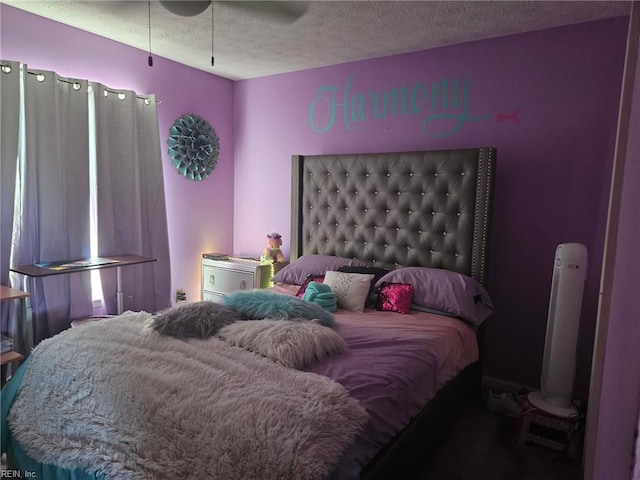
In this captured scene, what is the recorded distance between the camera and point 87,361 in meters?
1.58

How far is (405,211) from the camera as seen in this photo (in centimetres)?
289

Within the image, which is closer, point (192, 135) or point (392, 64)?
point (392, 64)

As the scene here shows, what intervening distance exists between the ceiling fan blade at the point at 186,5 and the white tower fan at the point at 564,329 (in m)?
2.14

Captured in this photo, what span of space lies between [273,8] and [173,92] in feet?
4.70

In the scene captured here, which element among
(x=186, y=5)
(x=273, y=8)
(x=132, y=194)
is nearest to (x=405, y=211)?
(x=273, y=8)

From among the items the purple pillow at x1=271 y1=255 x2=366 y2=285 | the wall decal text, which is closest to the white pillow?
the purple pillow at x1=271 y1=255 x2=366 y2=285

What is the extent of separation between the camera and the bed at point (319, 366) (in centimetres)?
117

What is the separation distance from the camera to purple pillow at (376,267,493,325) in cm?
243

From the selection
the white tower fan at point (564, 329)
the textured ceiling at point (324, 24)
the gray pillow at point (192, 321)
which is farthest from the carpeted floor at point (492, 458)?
the textured ceiling at point (324, 24)

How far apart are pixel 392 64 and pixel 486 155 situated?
1.03m

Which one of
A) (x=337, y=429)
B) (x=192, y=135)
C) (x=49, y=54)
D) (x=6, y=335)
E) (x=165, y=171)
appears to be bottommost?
(x=6, y=335)

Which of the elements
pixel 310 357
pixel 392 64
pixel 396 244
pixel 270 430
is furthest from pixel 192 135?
pixel 270 430

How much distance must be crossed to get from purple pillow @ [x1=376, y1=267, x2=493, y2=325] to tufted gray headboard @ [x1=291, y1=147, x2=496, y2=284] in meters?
0.14

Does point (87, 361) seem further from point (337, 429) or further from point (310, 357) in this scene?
point (337, 429)
